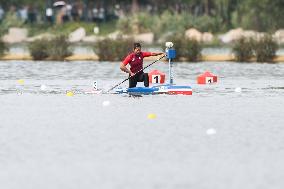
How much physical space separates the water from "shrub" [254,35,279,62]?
54.5 ft

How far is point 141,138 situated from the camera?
19.3 m

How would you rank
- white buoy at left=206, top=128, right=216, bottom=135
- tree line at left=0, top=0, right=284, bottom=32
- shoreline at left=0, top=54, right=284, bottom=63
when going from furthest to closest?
1. tree line at left=0, top=0, right=284, bottom=32
2. shoreline at left=0, top=54, right=284, bottom=63
3. white buoy at left=206, top=128, right=216, bottom=135

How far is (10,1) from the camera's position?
319ft

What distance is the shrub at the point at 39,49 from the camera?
5450 centimetres

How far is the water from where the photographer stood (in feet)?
49.0

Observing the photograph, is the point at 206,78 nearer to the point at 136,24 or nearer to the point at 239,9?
the point at 136,24

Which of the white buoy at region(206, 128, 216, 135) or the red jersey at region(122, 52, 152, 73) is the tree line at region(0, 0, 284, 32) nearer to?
the red jersey at region(122, 52, 152, 73)

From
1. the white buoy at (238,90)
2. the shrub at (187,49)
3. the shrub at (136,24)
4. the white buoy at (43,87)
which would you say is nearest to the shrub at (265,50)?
the shrub at (187,49)

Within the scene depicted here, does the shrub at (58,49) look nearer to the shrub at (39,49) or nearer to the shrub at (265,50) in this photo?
the shrub at (39,49)

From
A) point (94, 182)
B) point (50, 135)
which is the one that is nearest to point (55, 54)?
point (50, 135)

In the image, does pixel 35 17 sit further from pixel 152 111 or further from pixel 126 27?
pixel 152 111

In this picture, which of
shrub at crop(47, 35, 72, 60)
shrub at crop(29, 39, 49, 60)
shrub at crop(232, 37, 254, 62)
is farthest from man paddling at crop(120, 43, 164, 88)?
shrub at crop(29, 39, 49, 60)

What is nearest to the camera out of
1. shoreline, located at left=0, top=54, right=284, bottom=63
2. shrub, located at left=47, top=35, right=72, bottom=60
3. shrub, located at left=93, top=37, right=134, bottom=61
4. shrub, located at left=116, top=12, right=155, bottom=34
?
shoreline, located at left=0, top=54, right=284, bottom=63

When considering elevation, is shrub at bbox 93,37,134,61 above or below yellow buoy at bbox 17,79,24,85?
above
